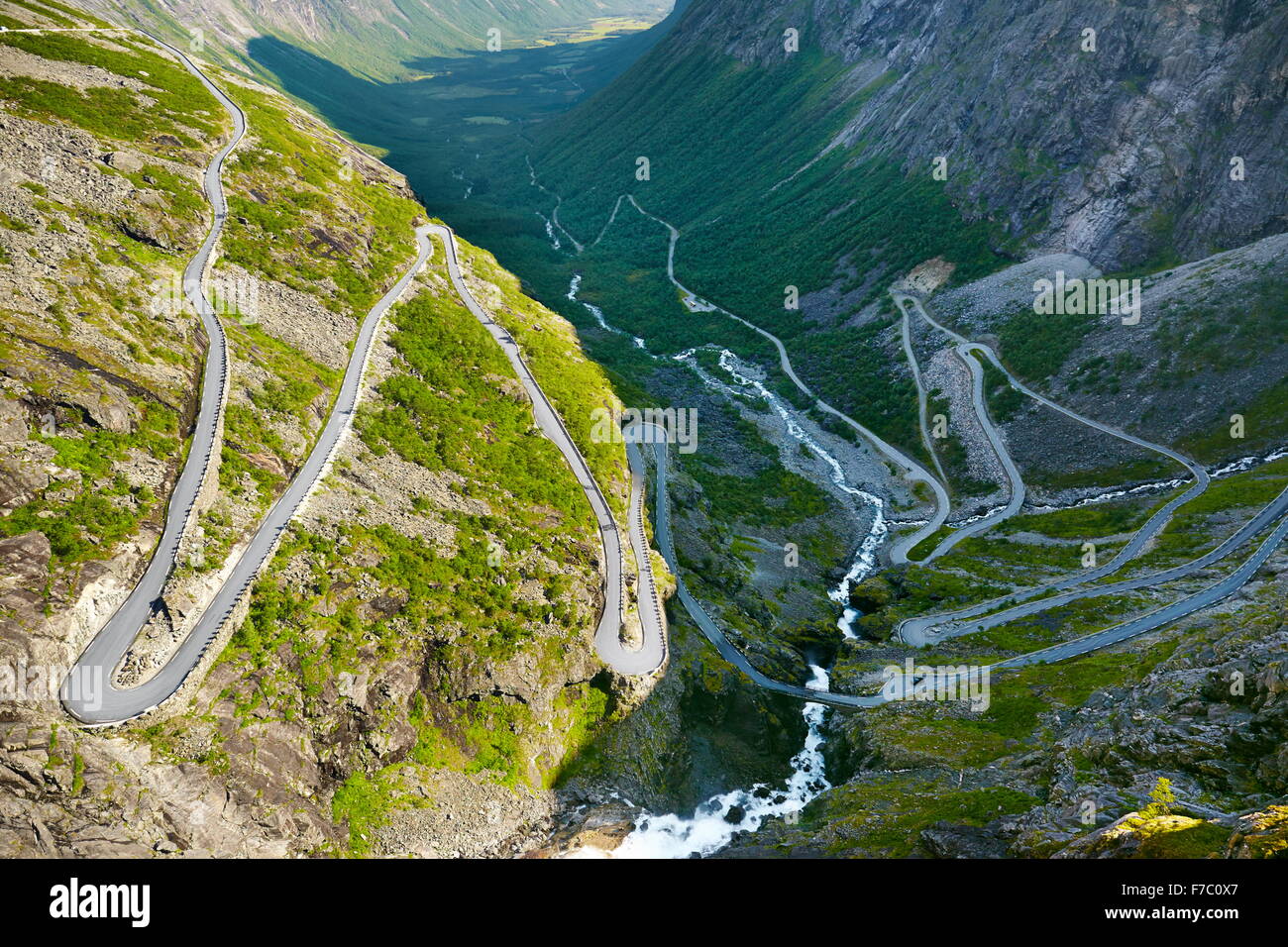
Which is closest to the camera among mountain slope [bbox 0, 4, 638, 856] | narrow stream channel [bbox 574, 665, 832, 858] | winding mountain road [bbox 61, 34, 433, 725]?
mountain slope [bbox 0, 4, 638, 856]

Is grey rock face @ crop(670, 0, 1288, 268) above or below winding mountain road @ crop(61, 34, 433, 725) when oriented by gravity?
above

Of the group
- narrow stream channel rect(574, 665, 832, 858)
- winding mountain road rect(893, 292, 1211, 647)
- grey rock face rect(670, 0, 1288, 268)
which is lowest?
narrow stream channel rect(574, 665, 832, 858)

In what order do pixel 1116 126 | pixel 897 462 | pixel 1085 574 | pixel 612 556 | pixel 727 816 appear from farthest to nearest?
pixel 1116 126
pixel 897 462
pixel 1085 574
pixel 612 556
pixel 727 816

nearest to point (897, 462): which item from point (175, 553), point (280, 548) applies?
point (280, 548)

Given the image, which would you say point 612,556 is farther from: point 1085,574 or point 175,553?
point 1085,574

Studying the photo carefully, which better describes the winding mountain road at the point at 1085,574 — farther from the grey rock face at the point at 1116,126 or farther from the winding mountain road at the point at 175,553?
the winding mountain road at the point at 175,553

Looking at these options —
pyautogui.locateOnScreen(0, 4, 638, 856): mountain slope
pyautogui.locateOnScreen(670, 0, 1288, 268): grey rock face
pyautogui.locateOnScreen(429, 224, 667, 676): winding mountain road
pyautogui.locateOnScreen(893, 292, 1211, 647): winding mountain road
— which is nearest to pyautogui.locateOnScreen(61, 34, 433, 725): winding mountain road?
pyautogui.locateOnScreen(0, 4, 638, 856): mountain slope

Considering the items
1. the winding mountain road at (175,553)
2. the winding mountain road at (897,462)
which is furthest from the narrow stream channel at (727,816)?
the winding mountain road at (897,462)

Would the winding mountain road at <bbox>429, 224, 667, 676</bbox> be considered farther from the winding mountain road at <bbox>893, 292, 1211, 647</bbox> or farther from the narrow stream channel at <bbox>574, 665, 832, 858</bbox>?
the winding mountain road at <bbox>893, 292, 1211, 647</bbox>
